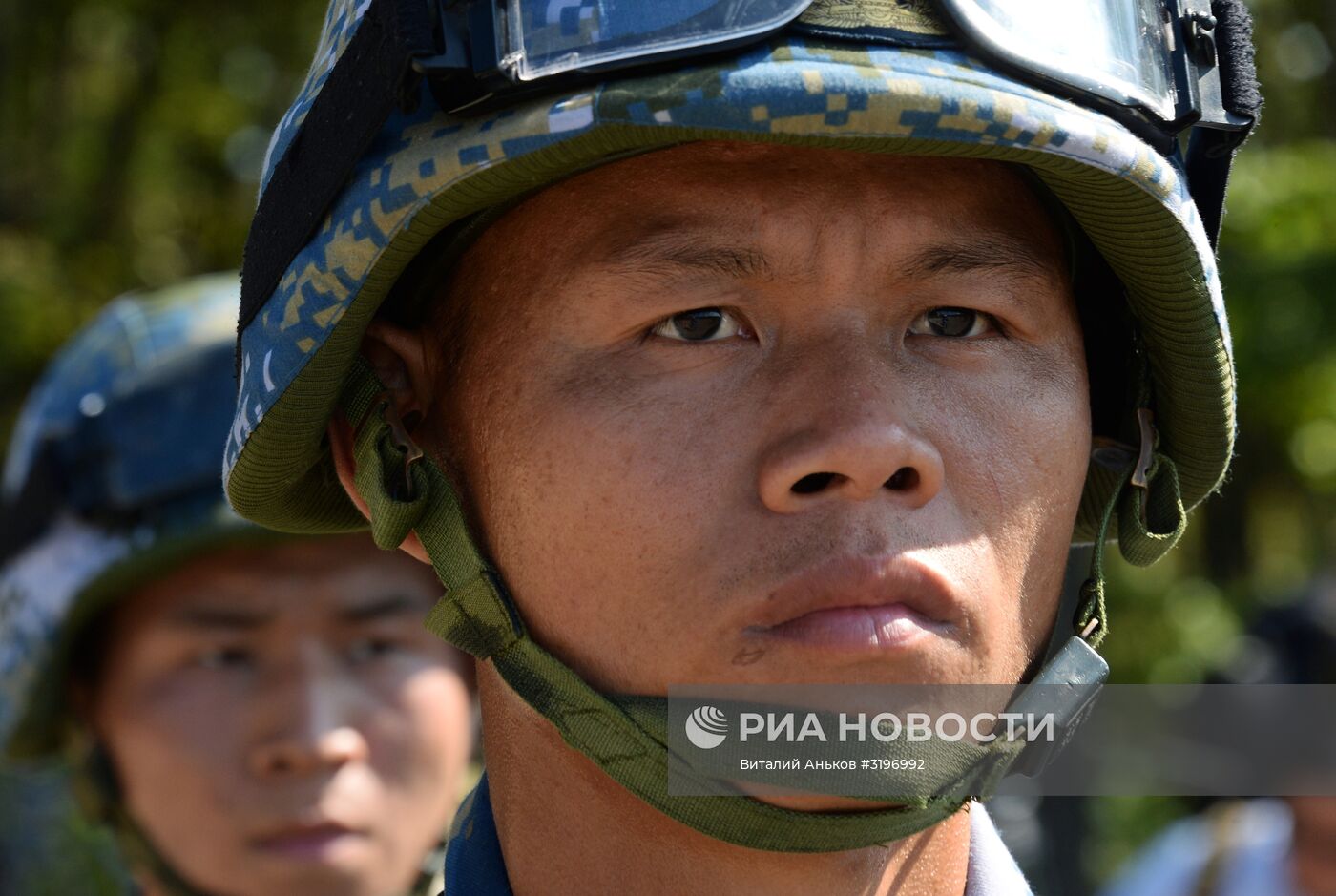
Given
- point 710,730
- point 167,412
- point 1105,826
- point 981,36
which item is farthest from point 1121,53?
point 1105,826

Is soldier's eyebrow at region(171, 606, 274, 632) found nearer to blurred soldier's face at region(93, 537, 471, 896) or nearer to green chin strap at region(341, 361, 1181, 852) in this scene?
blurred soldier's face at region(93, 537, 471, 896)

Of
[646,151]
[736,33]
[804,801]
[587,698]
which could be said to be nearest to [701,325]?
[646,151]

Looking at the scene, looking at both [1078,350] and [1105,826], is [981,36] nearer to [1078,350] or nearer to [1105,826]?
[1078,350]

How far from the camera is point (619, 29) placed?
7.43 feet

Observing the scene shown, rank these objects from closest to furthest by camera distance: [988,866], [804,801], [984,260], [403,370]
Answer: [804,801] < [984,260] < [988,866] < [403,370]

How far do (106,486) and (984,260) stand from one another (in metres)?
3.35

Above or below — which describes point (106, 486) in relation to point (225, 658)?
above

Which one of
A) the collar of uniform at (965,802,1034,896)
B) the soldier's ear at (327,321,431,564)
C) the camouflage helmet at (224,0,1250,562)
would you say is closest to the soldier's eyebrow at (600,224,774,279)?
the camouflage helmet at (224,0,1250,562)

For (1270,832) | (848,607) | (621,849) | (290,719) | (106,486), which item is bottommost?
(1270,832)

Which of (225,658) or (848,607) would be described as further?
(225,658)

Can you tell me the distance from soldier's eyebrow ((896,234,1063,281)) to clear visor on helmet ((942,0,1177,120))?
0.22 meters

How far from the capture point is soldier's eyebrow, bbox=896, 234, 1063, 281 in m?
2.34

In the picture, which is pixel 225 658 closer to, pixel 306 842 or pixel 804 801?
pixel 306 842

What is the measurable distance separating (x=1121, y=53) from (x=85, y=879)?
6.29 metres
